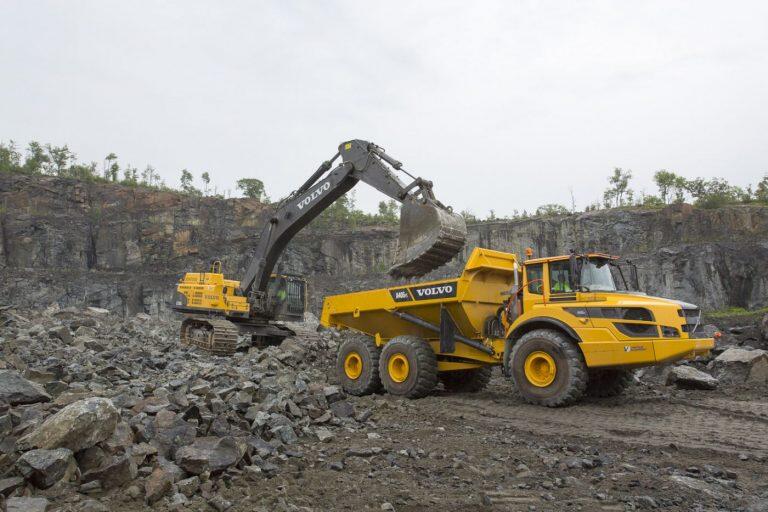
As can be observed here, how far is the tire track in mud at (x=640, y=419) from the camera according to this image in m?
5.97

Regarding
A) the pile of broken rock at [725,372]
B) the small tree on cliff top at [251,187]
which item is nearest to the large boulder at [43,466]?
the pile of broken rock at [725,372]

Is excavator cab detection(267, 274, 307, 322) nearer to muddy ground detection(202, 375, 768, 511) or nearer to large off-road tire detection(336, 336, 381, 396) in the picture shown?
large off-road tire detection(336, 336, 381, 396)

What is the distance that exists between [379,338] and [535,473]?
519cm

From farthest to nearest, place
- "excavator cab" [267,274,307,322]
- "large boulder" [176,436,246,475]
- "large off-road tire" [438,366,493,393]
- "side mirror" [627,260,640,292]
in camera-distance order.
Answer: "excavator cab" [267,274,307,322] → "large off-road tire" [438,366,493,393] → "side mirror" [627,260,640,292] → "large boulder" [176,436,246,475]

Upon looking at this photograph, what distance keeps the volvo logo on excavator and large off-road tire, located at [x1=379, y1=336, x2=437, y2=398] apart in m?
3.98

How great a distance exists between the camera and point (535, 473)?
192 inches

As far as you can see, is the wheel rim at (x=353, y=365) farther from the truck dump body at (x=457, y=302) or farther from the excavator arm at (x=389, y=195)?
the excavator arm at (x=389, y=195)

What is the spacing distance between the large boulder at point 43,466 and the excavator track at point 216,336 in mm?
9187

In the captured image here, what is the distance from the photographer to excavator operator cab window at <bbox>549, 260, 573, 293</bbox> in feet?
25.9

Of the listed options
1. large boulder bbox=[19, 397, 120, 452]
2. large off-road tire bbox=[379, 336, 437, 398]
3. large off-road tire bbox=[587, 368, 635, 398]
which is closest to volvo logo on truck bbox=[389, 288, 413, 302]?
large off-road tire bbox=[379, 336, 437, 398]

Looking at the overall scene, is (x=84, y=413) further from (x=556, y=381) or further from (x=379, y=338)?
(x=379, y=338)

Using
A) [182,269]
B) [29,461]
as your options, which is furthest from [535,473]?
[182,269]

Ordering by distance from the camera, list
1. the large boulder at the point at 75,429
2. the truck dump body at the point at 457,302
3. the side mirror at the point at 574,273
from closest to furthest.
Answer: the large boulder at the point at 75,429 → the side mirror at the point at 574,273 → the truck dump body at the point at 457,302

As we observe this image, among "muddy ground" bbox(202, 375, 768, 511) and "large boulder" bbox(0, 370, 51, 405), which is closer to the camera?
"muddy ground" bbox(202, 375, 768, 511)
